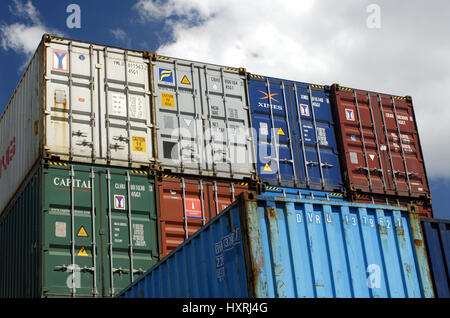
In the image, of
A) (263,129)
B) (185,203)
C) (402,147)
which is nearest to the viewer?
→ (185,203)

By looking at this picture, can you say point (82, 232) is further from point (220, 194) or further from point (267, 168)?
point (267, 168)

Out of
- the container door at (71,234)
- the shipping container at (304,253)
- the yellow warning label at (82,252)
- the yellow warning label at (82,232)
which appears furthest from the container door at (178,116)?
the shipping container at (304,253)

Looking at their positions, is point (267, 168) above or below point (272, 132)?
below

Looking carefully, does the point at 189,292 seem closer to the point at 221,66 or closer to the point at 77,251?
the point at 77,251

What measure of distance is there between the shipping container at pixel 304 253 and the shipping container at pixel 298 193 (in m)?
7.31

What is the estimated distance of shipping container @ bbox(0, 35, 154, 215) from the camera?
51.0ft

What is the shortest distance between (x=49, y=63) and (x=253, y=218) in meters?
A: 9.31

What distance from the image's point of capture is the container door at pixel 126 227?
14.4 metres

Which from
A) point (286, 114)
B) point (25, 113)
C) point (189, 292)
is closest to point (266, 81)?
point (286, 114)

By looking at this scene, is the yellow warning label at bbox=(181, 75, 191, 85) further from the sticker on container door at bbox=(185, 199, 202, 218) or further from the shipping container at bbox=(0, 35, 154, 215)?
the sticker on container door at bbox=(185, 199, 202, 218)

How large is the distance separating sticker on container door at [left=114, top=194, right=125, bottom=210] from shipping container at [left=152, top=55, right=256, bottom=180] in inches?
57.6

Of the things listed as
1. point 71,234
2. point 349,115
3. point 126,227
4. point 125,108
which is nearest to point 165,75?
point 125,108

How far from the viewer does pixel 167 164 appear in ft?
53.6

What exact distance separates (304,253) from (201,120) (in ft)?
29.2
